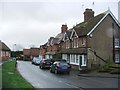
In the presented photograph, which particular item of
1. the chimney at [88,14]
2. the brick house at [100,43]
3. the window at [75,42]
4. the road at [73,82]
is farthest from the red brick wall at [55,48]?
the road at [73,82]

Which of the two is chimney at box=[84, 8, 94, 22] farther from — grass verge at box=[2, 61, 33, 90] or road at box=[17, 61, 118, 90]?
grass verge at box=[2, 61, 33, 90]

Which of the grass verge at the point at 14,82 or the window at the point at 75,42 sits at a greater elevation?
the window at the point at 75,42

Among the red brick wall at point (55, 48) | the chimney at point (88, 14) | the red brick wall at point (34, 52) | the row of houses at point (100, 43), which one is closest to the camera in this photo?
the row of houses at point (100, 43)

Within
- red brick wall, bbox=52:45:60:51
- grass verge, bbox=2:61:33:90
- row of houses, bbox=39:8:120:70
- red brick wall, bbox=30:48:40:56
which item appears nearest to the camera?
grass verge, bbox=2:61:33:90

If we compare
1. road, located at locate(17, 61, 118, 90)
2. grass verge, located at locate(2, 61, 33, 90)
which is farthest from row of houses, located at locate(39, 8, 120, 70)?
grass verge, located at locate(2, 61, 33, 90)

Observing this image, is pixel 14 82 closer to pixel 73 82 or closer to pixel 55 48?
pixel 73 82

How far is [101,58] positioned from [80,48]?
14.1ft

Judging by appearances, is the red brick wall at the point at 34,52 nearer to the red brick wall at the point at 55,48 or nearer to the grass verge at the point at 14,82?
the red brick wall at the point at 55,48

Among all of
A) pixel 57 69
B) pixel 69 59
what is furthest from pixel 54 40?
pixel 57 69

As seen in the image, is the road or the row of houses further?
the row of houses

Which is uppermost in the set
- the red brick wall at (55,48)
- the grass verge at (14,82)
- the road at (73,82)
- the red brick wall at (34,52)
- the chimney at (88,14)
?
the chimney at (88,14)

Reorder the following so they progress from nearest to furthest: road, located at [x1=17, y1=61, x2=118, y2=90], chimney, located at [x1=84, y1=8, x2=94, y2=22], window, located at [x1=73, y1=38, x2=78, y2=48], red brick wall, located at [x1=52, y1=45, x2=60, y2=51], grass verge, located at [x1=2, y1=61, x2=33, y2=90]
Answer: grass verge, located at [x1=2, y1=61, x2=33, y2=90] → road, located at [x1=17, y1=61, x2=118, y2=90] → window, located at [x1=73, y1=38, x2=78, y2=48] → chimney, located at [x1=84, y1=8, x2=94, y2=22] → red brick wall, located at [x1=52, y1=45, x2=60, y2=51]

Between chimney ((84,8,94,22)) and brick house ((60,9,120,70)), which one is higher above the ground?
chimney ((84,8,94,22))

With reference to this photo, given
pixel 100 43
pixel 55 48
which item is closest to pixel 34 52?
pixel 55 48
